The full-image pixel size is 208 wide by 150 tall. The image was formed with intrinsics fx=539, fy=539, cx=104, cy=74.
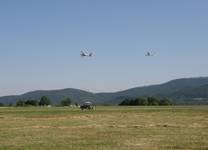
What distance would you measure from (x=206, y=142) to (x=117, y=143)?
16.7 ft

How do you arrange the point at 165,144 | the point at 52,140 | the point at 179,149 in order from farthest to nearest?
the point at 52,140
the point at 165,144
the point at 179,149

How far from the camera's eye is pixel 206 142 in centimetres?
3077

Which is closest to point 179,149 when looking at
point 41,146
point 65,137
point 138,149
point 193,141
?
point 138,149

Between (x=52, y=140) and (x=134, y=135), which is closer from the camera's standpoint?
(x=52, y=140)

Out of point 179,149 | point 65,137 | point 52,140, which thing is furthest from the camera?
point 65,137

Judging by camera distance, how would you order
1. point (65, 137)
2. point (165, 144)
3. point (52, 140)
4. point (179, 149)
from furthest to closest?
1. point (65, 137)
2. point (52, 140)
3. point (165, 144)
4. point (179, 149)

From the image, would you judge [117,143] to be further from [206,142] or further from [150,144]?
[206,142]

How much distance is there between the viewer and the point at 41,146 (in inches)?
1148

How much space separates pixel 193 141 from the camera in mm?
31609

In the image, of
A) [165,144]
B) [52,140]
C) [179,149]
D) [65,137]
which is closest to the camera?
[179,149]

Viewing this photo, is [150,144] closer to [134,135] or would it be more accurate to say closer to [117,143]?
[117,143]

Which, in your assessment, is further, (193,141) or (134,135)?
(134,135)

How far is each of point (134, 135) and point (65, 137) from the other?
4774 mm

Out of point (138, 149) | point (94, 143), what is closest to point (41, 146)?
point (94, 143)
